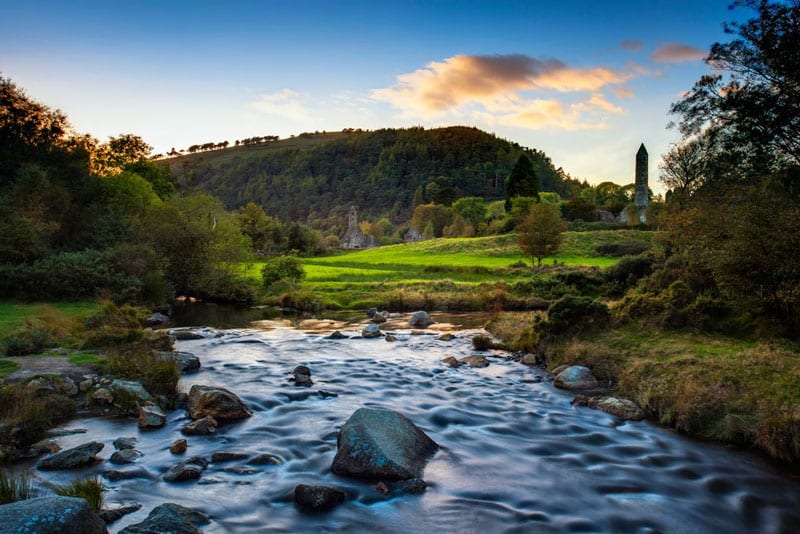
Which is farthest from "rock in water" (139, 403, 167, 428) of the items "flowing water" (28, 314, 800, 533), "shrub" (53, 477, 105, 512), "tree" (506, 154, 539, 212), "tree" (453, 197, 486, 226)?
"tree" (453, 197, 486, 226)

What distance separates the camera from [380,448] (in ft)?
34.3

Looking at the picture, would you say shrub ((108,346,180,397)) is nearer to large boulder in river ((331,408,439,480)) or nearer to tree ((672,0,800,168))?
large boulder in river ((331,408,439,480))

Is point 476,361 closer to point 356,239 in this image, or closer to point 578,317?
point 578,317

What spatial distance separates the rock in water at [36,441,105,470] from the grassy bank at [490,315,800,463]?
1310 centimetres

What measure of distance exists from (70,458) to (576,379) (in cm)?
1366

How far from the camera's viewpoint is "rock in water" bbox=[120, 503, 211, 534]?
746 centimetres

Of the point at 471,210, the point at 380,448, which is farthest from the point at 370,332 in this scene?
the point at 471,210

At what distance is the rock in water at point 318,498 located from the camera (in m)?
9.17

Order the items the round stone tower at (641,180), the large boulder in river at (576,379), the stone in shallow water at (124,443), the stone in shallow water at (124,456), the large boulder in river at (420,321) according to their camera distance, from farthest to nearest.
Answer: the round stone tower at (641,180) < the large boulder in river at (420,321) < the large boulder in river at (576,379) < the stone in shallow water at (124,443) < the stone in shallow water at (124,456)

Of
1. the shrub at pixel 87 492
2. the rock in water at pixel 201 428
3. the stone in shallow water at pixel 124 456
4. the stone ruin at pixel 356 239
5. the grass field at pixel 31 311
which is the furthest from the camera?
the stone ruin at pixel 356 239

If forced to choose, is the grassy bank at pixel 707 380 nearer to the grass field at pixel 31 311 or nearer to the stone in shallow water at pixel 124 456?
the stone in shallow water at pixel 124 456

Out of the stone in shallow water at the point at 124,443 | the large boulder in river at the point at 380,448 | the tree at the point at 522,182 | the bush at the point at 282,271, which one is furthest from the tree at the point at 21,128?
the tree at the point at 522,182

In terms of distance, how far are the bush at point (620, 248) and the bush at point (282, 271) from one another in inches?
1757

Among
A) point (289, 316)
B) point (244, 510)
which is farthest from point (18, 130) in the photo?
point (244, 510)
